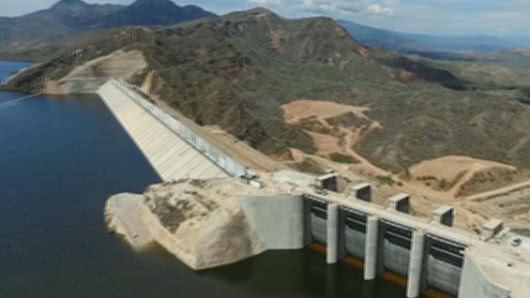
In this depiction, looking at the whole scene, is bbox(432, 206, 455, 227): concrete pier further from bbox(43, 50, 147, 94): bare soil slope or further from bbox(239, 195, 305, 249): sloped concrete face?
bbox(43, 50, 147, 94): bare soil slope

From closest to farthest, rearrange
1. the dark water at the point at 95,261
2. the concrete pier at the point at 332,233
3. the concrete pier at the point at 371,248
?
the concrete pier at the point at 371,248
the dark water at the point at 95,261
the concrete pier at the point at 332,233

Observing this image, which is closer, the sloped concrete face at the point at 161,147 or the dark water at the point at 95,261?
the dark water at the point at 95,261

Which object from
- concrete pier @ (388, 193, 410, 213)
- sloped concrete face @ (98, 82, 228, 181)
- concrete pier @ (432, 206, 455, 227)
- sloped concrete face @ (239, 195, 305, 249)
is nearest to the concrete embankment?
sloped concrete face @ (239, 195, 305, 249)

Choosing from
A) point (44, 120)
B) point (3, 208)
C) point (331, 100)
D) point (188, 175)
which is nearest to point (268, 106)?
point (331, 100)

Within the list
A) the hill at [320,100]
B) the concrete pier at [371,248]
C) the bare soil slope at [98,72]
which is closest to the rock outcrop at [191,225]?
the concrete pier at [371,248]

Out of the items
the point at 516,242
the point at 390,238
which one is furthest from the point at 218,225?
the point at 516,242

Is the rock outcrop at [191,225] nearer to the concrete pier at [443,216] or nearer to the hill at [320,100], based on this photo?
the concrete pier at [443,216]

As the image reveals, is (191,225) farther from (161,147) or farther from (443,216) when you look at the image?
(161,147)
